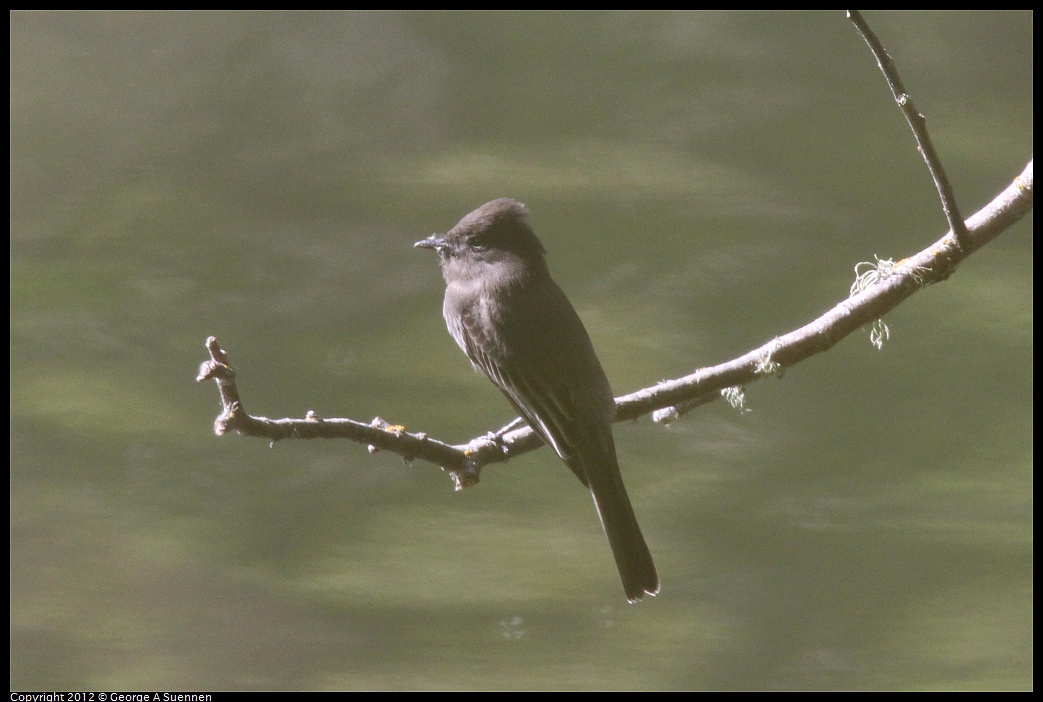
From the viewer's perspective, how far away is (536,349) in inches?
120

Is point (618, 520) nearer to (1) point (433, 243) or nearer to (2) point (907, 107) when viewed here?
(1) point (433, 243)

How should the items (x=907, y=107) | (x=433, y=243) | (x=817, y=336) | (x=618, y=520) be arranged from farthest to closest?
(x=433, y=243)
(x=618, y=520)
(x=817, y=336)
(x=907, y=107)

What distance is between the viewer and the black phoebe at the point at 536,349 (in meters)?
2.95

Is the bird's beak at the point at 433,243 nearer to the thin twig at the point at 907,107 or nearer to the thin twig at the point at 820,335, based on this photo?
the thin twig at the point at 820,335

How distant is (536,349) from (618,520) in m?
0.55

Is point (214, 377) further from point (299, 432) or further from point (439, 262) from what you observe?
point (439, 262)

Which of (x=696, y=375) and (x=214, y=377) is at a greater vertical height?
(x=696, y=375)

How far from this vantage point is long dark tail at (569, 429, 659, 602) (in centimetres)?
295

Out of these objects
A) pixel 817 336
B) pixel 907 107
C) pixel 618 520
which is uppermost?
pixel 907 107

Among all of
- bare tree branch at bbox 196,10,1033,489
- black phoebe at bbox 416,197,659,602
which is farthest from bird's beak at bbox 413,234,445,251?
bare tree branch at bbox 196,10,1033,489

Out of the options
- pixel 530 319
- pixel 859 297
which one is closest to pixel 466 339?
pixel 530 319

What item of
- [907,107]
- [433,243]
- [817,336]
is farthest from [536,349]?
[907,107]

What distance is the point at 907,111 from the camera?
2.27 metres

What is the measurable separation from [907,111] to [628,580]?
1.46m
